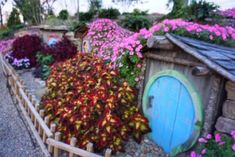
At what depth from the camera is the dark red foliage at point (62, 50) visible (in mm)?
7934

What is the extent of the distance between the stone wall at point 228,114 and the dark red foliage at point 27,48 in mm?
7778

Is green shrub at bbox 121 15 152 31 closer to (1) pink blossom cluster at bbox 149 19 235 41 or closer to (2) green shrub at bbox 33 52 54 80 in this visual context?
(2) green shrub at bbox 33 52 54 80

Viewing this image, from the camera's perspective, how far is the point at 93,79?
4086 millimetres

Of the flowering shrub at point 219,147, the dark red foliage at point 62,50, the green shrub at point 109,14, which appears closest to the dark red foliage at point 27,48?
the dark red foliage at point 62,50

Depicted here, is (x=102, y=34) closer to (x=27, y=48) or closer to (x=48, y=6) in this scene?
(x=27, y=48)

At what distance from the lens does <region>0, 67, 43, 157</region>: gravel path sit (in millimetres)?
3424

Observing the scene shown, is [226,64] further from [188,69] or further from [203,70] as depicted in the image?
[188,69]

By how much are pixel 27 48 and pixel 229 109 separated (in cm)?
850

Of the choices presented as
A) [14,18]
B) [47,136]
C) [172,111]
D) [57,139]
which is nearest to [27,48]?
[47,136]

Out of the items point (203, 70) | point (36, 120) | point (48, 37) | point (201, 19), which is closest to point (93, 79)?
point (36, 120)

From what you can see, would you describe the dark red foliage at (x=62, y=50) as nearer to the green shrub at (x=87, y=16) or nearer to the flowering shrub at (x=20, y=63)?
the flowering shrub at (x=20, y=63)

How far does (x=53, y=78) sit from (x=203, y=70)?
3481 millimetres

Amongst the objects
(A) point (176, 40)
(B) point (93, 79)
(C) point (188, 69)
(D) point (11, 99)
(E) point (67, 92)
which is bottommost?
(D) point (11, 99)

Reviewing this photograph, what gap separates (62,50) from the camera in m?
Result: 8.01
